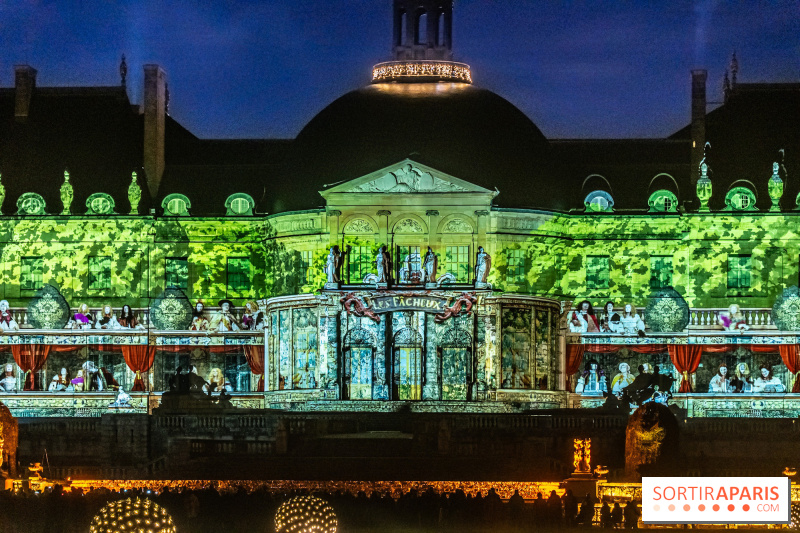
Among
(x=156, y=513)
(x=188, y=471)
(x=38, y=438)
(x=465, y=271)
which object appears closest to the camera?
(x=156, y=513)

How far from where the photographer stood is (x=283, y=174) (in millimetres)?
77875

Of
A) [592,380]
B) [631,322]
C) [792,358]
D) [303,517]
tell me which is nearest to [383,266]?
[592,380]

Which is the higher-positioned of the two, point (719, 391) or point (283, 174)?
point (283, 174)

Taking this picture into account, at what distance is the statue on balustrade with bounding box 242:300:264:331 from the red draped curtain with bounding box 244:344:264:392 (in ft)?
2.68

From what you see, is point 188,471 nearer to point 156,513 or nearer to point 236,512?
point 236,512

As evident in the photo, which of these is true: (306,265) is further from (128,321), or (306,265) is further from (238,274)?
(128,321)

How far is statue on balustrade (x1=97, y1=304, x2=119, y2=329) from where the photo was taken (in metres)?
77.8

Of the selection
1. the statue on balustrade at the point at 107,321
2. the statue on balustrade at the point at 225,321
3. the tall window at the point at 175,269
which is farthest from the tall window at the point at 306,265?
the statue on balustrade at the point at 107,321

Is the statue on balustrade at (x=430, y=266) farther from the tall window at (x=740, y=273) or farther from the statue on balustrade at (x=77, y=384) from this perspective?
the statue on balustrade at (x=77, y=384)

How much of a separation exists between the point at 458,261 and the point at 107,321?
15.1 meters

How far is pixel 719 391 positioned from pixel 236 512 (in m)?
32.2

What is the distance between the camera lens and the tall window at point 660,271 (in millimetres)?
78250

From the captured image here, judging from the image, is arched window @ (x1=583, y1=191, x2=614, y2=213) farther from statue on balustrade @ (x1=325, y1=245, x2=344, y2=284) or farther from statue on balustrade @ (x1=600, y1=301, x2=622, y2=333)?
statue on balustrade @ (x1=325, y1=245, x2=344, y2=284)

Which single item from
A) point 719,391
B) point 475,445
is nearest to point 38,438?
point 475,445
